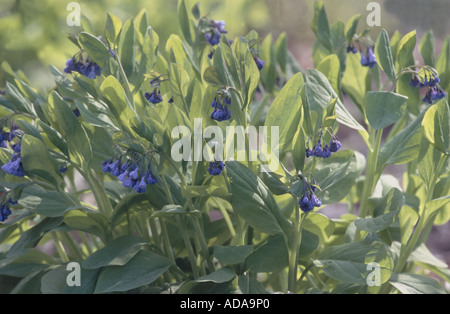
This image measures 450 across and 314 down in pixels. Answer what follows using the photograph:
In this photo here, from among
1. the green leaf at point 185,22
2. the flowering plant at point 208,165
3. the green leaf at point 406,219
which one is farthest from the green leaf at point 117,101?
the green leaf at point 406,219

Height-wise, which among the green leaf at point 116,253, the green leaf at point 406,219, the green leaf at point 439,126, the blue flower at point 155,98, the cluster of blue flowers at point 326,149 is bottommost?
the green leaf at point 116,253

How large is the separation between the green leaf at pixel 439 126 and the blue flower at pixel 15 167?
22.2 inches

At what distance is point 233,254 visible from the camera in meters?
0.80

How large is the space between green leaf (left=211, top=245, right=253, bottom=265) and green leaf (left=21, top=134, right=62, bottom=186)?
267 mm

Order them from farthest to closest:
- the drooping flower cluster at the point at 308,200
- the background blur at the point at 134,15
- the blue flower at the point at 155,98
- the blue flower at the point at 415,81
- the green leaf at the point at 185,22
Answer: the background blur at the point at 134,15, the green leaf at the point at 185,22, the blue flower at the point at 415,81, the blue flower at the point at 155,98, the drooping flower cluster at the point at 308,200

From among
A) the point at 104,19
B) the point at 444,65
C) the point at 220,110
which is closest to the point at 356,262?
the point at 220,110

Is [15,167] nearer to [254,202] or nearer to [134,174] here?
[134,174]

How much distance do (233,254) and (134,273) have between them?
0.49 feet

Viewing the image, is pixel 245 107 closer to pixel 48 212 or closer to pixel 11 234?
pixel 48 212

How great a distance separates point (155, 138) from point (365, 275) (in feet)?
1.16

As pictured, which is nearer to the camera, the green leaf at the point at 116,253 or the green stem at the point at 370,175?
the green leaf at the point at 116,253

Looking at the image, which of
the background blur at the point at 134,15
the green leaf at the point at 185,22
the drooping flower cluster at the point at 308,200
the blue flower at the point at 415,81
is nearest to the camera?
the drooping flower cluster at the point at 308,200

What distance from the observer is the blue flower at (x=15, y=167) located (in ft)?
2.50

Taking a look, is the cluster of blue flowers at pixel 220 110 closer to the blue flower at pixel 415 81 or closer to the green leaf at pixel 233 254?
the green leaf at pixel 233 254
